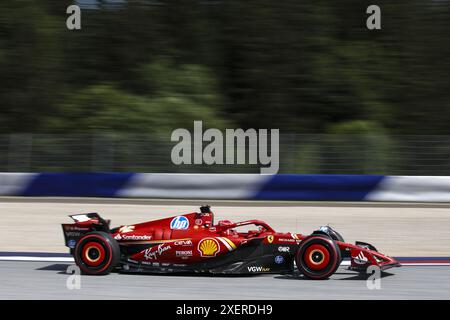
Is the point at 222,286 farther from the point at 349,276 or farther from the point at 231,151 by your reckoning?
the point at 231,151

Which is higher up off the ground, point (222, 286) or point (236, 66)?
point (236, 66)

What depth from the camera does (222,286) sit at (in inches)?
283

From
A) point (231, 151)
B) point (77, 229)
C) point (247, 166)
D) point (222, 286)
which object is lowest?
point (222, 286)

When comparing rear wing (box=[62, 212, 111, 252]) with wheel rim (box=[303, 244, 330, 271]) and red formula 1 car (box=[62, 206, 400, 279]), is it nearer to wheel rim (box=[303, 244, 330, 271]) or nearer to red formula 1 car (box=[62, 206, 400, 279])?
red formula 1 car (box=[62, 206, 400, 279])

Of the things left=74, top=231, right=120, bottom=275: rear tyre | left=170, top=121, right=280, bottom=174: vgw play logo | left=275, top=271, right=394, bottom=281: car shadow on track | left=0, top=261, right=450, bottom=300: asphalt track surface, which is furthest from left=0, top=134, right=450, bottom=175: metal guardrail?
left=74, top=231, right=120, bottom=275: rear tyre

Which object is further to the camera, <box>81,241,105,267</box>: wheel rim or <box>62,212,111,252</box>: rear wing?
<box>62,212,111,252</box>: rear wing

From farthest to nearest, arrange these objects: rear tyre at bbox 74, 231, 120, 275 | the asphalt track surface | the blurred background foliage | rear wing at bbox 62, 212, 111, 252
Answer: the blurred background foliage, rear wing at bbox 62, 212, 111, 252, rear tyre at bbox 74, 231, 120, 275, the asphalt track surface

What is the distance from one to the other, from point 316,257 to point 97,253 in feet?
7.47

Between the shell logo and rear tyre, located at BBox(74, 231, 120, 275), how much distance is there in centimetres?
90

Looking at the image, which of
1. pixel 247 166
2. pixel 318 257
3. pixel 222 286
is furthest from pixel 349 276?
pixel 247 166

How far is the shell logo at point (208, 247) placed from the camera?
7629mm

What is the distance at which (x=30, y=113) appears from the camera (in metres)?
21.8

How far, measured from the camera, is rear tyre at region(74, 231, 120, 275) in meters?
7.77

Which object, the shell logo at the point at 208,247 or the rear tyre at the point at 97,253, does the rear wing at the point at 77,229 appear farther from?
the shell logo at the point at 208,247
